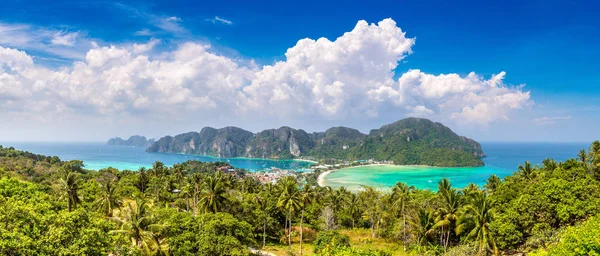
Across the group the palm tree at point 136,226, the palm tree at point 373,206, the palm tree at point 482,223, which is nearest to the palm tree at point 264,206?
the palm tree at point 373,206

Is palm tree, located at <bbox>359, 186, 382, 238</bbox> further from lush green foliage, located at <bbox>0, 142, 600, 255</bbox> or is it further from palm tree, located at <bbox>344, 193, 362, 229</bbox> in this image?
palm tree, located at <bbox>344, 193, 362, 229</bbox>

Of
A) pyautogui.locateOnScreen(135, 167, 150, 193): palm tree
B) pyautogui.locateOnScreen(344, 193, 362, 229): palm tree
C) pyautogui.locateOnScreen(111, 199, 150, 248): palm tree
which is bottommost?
pyautogui.locateOnScreen(344, 193, 362, 229): palm tree

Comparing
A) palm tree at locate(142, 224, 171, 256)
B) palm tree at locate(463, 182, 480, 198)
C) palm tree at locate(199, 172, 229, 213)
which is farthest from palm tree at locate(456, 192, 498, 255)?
palm tree at locate(199, 172, 229, 213)

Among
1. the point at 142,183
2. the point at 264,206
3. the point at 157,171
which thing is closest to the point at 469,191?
the point at 264,206

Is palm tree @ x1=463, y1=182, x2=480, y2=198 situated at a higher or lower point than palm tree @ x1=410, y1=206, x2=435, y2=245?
Result: higher

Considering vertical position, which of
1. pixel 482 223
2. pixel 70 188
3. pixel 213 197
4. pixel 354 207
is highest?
pixel 70 188

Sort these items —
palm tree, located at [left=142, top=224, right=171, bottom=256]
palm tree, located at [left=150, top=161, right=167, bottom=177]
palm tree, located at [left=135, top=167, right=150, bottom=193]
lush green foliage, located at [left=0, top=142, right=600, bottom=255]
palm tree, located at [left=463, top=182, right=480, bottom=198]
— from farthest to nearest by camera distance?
1. palm tree, located at [left=150, top=161, right=167, bottom=177]
2. palm tree, located at [left=135, top=167, right=150, bottom=193]
3. palm tree, located at [left=463, top=182, right=480, bottom=198]
4. palm tree, located at [left=142, top=224, right=171, bottom=256]
5. lush green foliage, located at [left=0, top=142, right=600, bottom=255]

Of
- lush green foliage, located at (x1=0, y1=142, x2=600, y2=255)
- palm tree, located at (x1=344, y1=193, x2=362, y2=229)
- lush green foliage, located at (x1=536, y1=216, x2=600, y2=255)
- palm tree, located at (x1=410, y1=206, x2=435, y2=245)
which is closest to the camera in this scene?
lush green foliage, located at (x1=536, y1=216, x2=600, y2=255)

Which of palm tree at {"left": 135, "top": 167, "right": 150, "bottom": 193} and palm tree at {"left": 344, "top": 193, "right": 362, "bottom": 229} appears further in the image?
palm tree at {"left": 135, "top": 167, "right": 150, "bottom": 193}

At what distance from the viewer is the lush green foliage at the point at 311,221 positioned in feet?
55.5

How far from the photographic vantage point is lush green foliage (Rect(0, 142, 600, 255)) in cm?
1692

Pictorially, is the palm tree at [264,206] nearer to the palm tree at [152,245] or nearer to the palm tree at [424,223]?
the palm tree at [152,245]

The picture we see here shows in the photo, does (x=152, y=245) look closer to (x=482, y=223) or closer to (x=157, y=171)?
(x=482, y=223)

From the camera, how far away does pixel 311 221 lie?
52.1 m
